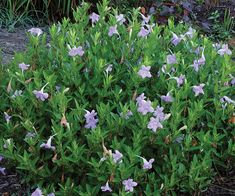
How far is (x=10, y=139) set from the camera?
3023 mm

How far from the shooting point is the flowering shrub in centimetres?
290

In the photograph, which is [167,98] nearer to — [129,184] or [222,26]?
[129,184]

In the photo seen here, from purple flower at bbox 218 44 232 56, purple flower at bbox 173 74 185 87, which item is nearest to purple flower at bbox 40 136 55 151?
purple flower at bbox 173 74 185 87

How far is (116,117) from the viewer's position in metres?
2.97

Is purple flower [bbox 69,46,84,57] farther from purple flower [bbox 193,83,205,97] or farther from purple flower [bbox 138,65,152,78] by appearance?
purple flower [bbox 193,83,205,97]

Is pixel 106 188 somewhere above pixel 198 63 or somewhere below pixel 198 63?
below

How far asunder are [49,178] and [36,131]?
263 millimetres

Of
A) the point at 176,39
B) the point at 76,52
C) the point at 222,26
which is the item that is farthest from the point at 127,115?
the point at 222,26

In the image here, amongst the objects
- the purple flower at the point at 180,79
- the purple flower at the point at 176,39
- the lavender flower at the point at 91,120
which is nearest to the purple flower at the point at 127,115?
the lavender flower at the point at 91,120

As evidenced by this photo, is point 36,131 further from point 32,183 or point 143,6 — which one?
point 143,6

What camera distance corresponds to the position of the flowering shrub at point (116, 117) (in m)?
2.90

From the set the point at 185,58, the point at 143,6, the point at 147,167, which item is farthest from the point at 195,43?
the point at 143,6

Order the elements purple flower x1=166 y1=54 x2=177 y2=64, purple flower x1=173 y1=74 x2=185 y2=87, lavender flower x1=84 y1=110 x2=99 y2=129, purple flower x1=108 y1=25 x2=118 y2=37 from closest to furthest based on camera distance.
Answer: lavender flower x1=84 y1=110 x2=99 y2=129 < purple flower x1=173 y1=74 x2=185 y2=87 < purple flower x1=166 y1=54 x2=177 y2=64 < purple flower x1=108 y1=25 x2=118 y2=37

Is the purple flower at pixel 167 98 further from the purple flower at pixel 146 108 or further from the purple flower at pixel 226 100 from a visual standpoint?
the purple flower at pixel 226 100
